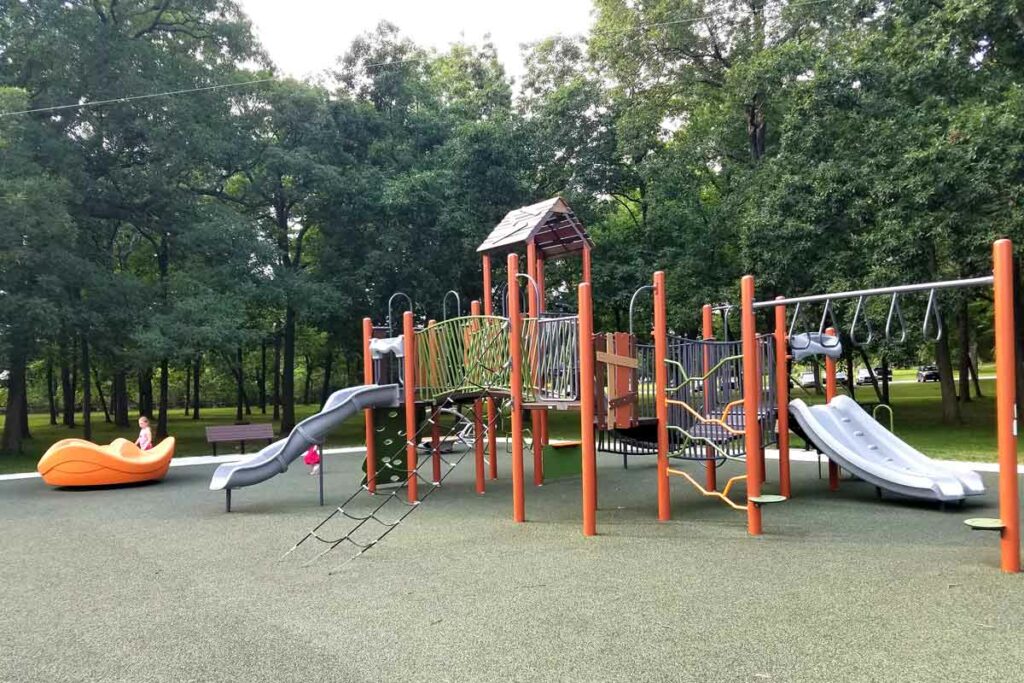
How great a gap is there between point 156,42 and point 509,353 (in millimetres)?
16632

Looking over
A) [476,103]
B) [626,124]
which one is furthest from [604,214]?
A: [476,103]

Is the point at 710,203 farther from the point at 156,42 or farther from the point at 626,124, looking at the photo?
the point at 156,42

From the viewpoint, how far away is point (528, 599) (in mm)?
5648

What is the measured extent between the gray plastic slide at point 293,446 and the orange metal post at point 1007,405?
725 centimetres

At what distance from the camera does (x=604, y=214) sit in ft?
73.5

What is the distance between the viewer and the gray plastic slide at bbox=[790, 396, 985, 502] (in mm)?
8881

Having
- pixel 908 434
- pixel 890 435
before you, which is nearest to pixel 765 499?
pixel 890 435

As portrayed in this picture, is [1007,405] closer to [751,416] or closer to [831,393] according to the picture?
[751,416]

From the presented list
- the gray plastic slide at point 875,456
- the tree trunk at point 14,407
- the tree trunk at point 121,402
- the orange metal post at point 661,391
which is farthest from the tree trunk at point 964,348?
the tree trunk at point 121,402

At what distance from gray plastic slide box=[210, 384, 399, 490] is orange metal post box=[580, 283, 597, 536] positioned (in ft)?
11.6

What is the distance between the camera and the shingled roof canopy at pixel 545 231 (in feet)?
34.0

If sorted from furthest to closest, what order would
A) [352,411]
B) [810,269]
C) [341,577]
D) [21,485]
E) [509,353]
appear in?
[810,269]
[21,485]
[352,411]
[509,353]
[341,577]

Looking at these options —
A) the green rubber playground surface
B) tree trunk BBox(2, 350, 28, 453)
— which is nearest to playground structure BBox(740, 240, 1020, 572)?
the green rubber playground surface

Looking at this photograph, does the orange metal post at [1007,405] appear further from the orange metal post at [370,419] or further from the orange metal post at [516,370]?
the orange metal post at [370,419]
